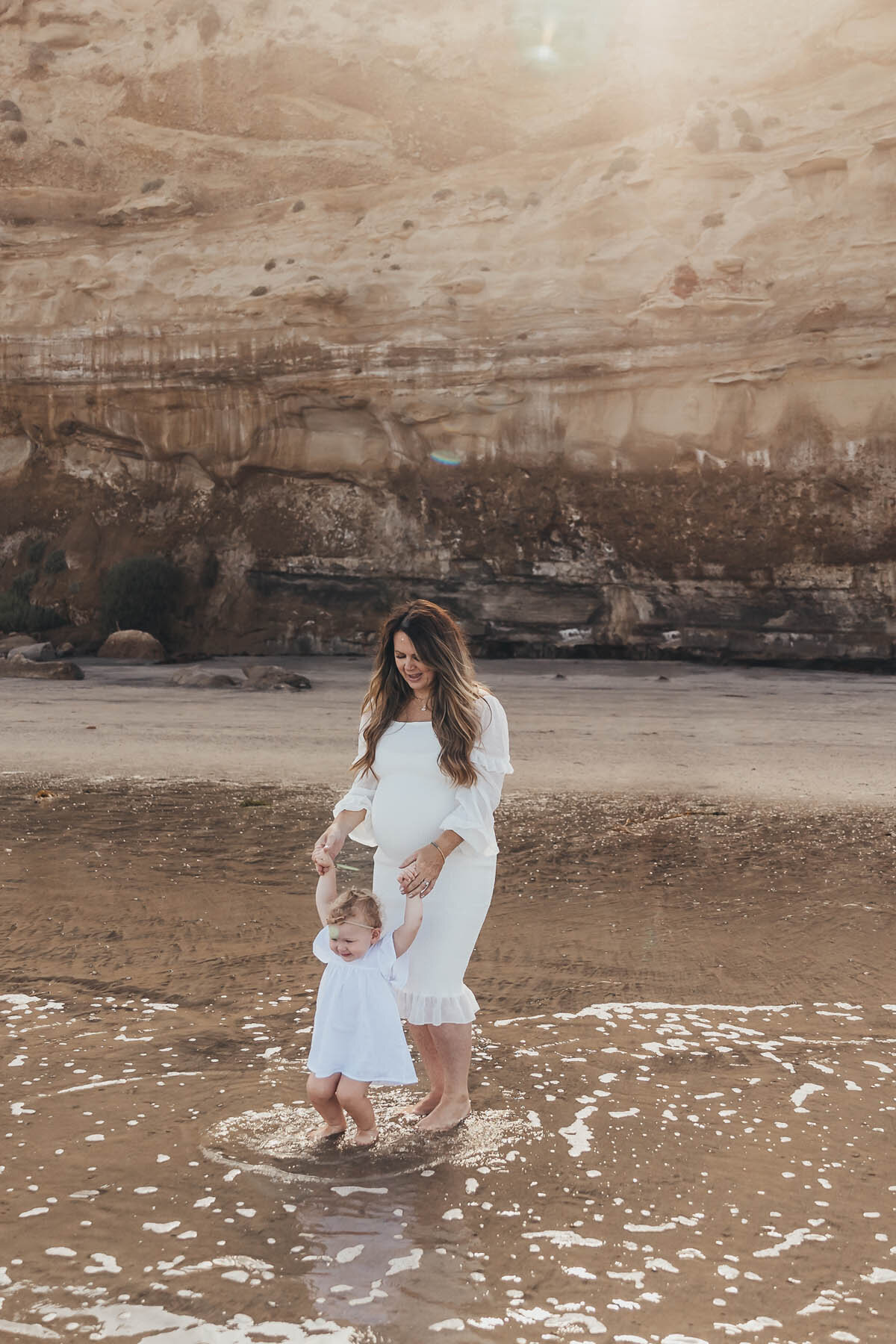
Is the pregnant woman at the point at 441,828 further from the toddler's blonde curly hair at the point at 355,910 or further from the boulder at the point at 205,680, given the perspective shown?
the boulder at the point at 205,680

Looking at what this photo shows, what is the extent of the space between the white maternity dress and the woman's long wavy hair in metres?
0.05

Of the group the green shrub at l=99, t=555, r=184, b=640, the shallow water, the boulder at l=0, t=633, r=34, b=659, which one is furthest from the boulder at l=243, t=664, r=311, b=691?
the shallow water

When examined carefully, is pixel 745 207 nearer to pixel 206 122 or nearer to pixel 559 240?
pixel 559 240

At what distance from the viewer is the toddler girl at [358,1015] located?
3504mm

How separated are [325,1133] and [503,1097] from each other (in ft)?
2.12

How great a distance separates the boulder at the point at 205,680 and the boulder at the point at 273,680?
423 mm

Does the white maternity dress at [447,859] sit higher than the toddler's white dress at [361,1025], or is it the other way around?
the white maternity dress at [447,859]

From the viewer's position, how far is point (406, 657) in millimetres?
3799

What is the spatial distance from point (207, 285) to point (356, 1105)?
24616 mm

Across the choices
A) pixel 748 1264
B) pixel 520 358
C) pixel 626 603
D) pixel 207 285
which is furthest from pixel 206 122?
pixel 748 1264

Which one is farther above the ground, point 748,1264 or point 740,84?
point 740,84

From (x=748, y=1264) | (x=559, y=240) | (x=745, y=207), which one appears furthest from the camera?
(x=559, y=240)

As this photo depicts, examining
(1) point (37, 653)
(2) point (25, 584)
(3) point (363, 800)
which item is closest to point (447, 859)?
(3) point (363, 800)

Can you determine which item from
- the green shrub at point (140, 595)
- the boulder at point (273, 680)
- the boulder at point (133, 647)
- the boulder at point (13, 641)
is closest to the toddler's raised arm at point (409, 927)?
the boulder at point (273, 680)
